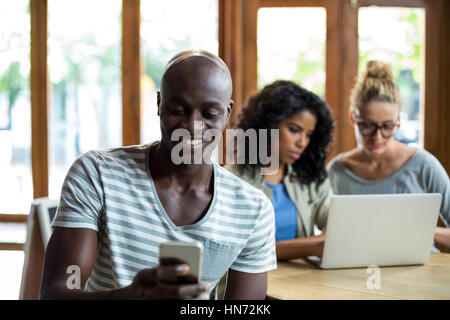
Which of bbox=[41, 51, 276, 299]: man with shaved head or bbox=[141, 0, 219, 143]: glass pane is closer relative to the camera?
bbox=[41, 51, 276, 299]: man with shaved head

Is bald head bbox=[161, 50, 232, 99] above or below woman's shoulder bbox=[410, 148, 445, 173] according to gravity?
above

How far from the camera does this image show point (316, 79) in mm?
3869

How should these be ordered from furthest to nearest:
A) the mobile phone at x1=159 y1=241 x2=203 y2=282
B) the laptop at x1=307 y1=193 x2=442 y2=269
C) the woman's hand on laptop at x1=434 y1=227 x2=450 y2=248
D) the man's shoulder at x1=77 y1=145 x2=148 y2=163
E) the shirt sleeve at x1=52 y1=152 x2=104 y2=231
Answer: the woman's hand on laptop at x1=434 y1=227 x2=450 y2=248 → the laptop at x1=307 y1=193 x2=442 y2=269 → the man's shoulder at x1=77 y1=145 x2=148 y2=163 → the shirt sleeve at x1=52 y1=152 x2=104 y2=231 → the mobile phone at x1=159 y1=241 x2=203 y2=282

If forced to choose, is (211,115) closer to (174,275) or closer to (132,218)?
(132,218)

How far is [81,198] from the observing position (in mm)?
1204

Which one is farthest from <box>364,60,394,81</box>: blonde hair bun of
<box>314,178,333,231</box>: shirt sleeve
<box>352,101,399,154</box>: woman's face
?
<box>314,178,333,231</box>: shirt sleeve

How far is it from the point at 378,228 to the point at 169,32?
255 centimetres

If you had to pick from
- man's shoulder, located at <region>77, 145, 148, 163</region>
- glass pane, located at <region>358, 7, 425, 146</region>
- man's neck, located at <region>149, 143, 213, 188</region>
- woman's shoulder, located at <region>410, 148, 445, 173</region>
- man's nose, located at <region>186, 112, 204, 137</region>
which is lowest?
woman's shoulder, located at <region>410, 148, 445, 173</region>

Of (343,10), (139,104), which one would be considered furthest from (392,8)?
(139,104)

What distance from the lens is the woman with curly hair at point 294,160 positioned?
2.47 m

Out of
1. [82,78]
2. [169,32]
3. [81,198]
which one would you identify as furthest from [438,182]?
[82,78]

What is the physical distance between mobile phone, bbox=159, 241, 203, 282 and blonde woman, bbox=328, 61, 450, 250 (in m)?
1.89

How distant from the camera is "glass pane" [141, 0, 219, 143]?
3.95m

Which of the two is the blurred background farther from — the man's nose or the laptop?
the man's nose
